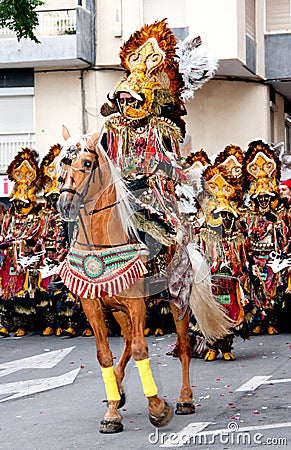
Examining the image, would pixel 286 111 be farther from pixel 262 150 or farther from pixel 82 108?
pixel 262 150

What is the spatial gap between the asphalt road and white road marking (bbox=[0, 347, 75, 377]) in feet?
0.04

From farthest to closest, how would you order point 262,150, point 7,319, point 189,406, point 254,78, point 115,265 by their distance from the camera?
point 254,78
point 7,319
point 262,150
point 189,406
point 115,265

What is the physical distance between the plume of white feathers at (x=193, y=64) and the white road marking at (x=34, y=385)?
331cm

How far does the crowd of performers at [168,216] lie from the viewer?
859cm

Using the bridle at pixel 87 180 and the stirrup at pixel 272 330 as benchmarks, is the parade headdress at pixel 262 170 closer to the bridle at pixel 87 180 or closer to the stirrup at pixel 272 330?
the stirrup at pixel 272 330

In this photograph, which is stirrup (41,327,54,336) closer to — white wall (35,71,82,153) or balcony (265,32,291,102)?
white wall (35,71,82,153)

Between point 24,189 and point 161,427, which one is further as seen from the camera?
point 24,189

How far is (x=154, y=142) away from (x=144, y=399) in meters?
2.38

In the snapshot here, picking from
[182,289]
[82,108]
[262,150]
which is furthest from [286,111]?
[182,289]

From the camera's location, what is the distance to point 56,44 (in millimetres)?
21219

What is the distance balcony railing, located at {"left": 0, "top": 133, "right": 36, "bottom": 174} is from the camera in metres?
22.2

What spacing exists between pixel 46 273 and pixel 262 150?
137 inches

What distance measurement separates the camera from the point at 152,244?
324 inches

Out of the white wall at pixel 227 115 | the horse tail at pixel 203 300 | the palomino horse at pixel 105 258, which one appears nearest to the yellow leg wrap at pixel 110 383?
the palomino horse at pixel 105 258
